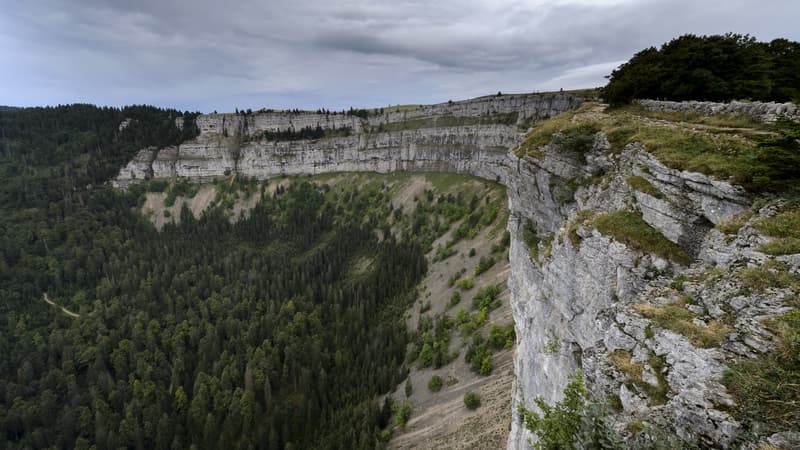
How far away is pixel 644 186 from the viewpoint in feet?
54.6


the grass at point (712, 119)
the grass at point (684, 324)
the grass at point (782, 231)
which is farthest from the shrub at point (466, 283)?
the grass at point (782, 231)

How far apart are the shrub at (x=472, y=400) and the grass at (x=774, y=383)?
136 feet

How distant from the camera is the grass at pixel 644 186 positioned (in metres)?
15.8

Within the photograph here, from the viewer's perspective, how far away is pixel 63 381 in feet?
222

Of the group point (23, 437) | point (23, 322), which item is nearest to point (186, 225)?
point (23, 322)

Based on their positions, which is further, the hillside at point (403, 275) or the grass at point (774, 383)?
the hillside at point (403, 275)

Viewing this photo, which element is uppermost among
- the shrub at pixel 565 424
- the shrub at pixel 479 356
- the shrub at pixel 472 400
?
the shrub at pixel 565 424

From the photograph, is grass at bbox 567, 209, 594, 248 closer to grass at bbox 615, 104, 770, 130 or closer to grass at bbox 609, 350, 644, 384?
grass at bbox 609, 350, 644, 384

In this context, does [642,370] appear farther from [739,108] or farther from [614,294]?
[739,108]

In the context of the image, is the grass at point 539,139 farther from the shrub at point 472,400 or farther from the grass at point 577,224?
the shrub at point 472,400

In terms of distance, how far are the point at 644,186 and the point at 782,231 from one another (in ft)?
20.8

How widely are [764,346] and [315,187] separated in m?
140

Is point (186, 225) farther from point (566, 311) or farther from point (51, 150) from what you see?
point (566, 311)

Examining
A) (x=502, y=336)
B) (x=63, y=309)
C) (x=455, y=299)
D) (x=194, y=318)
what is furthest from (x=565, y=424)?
(x=63, y=309)
